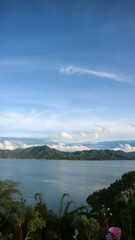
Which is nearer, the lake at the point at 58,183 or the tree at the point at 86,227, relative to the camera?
the tree at the point at 86,227

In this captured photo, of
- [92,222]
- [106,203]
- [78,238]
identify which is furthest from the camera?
[106,203]

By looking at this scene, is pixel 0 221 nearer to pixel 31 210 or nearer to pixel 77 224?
pixel 31 210

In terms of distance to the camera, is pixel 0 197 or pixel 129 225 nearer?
pixel 129 225

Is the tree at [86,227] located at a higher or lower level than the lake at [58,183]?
higher

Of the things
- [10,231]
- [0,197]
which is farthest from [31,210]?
[0,197]

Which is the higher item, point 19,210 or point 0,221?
point 19,210

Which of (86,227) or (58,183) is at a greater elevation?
(86,227)

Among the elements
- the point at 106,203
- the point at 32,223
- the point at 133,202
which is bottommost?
the point at 106,203

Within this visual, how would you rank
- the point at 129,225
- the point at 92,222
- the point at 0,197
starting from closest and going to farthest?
the point at 129,225
the point at 92,222
the point at 0,197

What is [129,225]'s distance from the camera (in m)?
8.75

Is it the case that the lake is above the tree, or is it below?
below

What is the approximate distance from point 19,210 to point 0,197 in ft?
37.4

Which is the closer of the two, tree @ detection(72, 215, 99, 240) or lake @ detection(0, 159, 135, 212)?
tree @ detection(72, 215, 99, 240)

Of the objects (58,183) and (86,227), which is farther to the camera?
(58,183)
